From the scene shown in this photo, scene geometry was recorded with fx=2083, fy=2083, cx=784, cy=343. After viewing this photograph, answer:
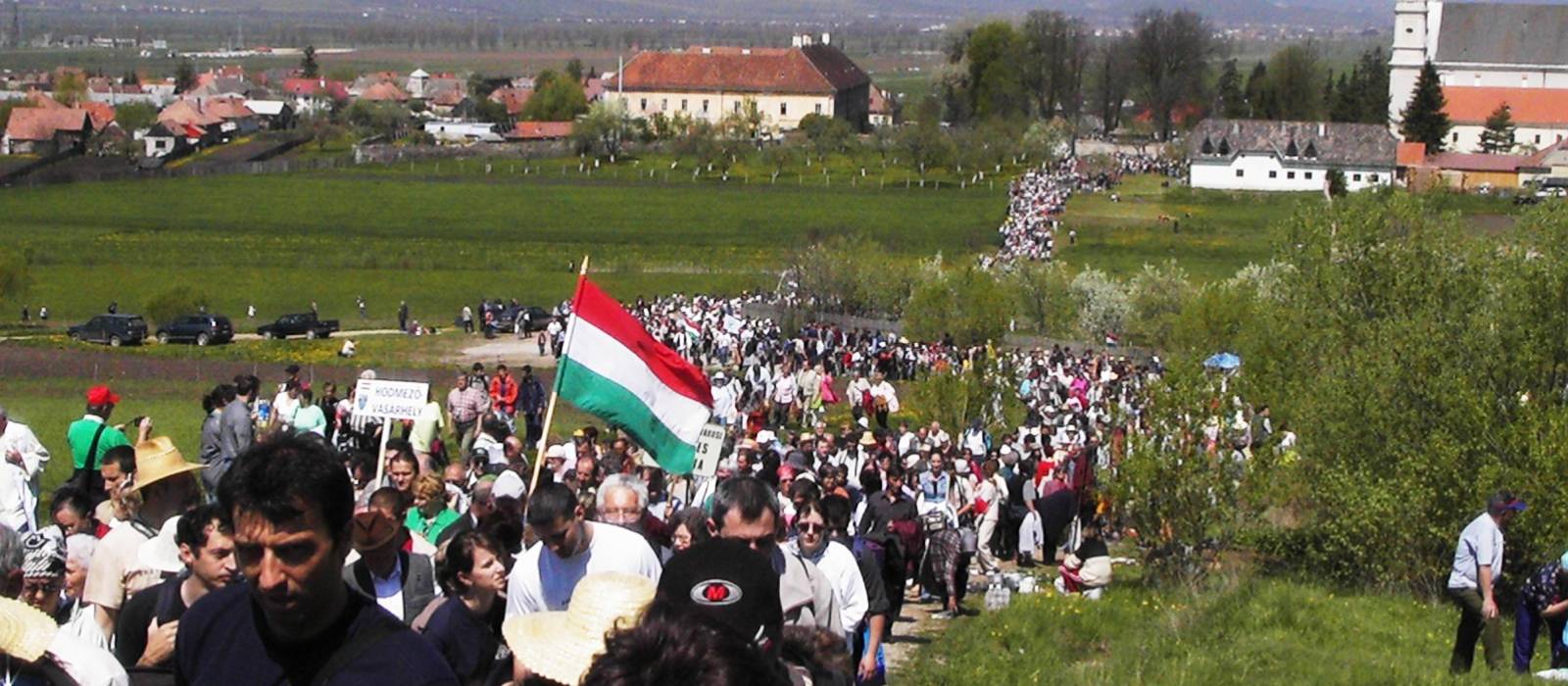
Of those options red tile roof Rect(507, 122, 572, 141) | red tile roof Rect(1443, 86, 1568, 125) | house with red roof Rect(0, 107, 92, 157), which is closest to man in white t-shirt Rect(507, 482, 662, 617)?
red tile roof Rect(507, 122, 572, 141)

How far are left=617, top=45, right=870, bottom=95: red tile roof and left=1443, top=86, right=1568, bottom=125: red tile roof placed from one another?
48.9 m

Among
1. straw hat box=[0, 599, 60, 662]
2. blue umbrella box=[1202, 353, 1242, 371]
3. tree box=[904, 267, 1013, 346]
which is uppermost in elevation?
straw hat box=[0, 599, 60, 662]

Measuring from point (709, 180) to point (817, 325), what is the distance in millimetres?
67546

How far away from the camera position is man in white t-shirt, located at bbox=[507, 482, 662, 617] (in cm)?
794

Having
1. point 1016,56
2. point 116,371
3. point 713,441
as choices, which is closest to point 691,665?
point 713,441

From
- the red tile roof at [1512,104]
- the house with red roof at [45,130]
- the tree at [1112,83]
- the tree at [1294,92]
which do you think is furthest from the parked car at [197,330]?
the tree at [1112,83]

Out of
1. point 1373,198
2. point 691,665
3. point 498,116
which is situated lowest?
point 498,116

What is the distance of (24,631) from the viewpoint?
6.09 metres

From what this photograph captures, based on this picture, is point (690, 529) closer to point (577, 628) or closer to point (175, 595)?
point (175, 595)

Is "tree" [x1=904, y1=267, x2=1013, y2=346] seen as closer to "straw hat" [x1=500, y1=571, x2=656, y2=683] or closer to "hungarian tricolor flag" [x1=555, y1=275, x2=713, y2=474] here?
"hungarian tricolor flag" [x1=555, y1=275, x2=713, y2=474]

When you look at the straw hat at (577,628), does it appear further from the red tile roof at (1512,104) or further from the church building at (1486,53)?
the church building at (1486,53)

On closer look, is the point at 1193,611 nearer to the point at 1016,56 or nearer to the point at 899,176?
the point at 899,176

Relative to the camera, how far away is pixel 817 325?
49.1 m

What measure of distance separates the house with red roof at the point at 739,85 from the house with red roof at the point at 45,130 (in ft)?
142
